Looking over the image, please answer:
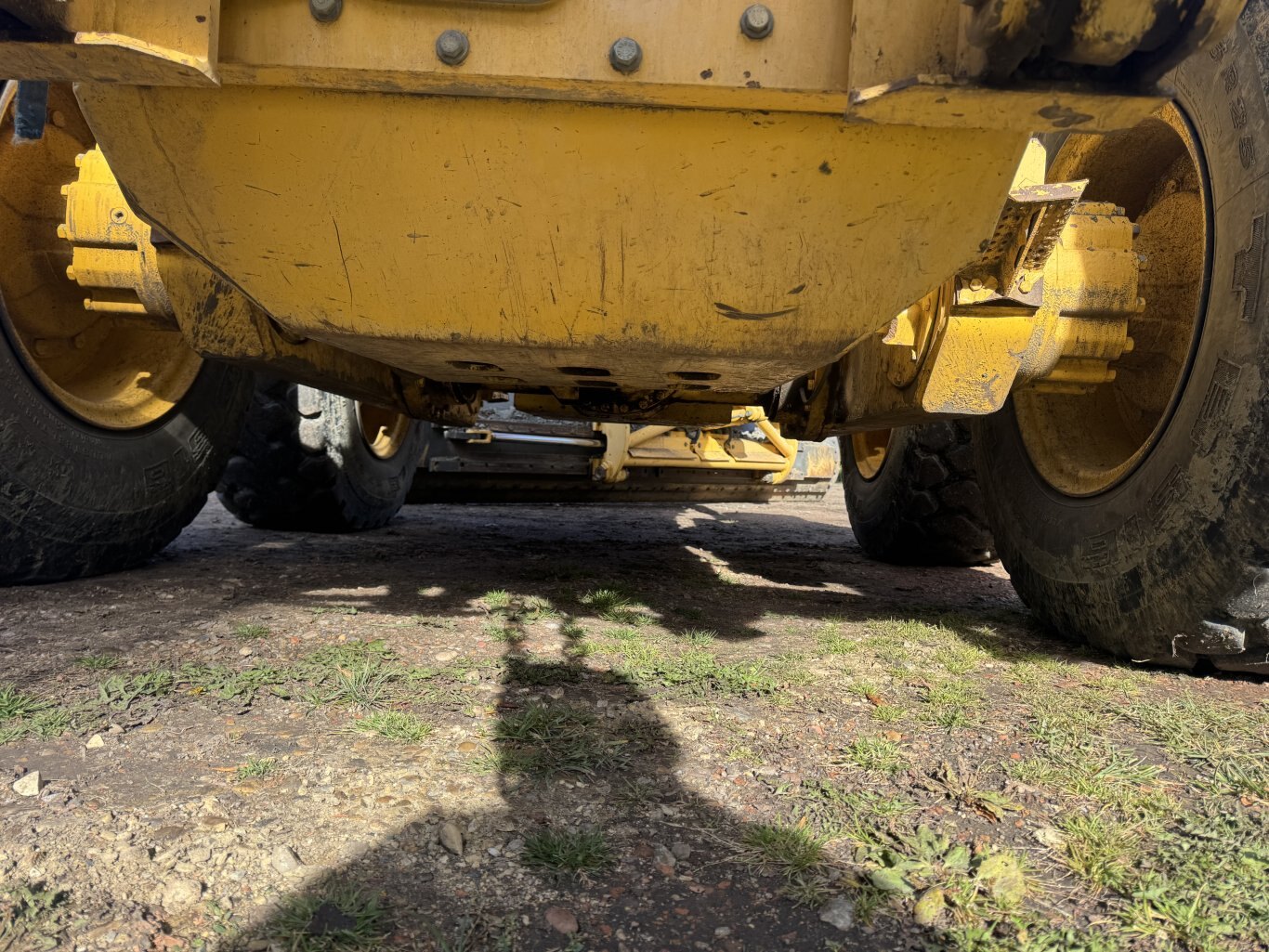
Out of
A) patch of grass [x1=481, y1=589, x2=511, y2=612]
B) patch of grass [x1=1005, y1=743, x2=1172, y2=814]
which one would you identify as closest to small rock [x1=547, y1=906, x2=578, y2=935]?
patch of grass [x1=1005, y1=743, x2=1172, y2=814]

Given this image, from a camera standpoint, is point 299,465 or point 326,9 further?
point 299,465

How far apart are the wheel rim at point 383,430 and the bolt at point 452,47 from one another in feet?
10.6

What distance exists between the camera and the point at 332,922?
3.03 feet

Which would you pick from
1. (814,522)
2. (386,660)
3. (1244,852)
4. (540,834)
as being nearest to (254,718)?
(386,660)

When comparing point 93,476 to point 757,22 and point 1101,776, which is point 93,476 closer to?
point 757,22

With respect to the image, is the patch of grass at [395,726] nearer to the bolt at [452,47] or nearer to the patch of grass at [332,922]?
the patch of grass at [332,922]

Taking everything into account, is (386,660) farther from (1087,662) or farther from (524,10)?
(1087,662)

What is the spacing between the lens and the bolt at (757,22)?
116 cm

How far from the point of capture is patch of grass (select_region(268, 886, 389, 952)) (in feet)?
2.90

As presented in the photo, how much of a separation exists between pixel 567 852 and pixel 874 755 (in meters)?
0.60

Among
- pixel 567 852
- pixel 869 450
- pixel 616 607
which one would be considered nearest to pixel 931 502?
pixel 869 450

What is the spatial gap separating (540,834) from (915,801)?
0.58m

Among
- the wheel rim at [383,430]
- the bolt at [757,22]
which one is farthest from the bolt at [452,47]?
the wheel rim at [383,430]

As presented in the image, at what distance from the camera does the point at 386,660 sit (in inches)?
70.9
